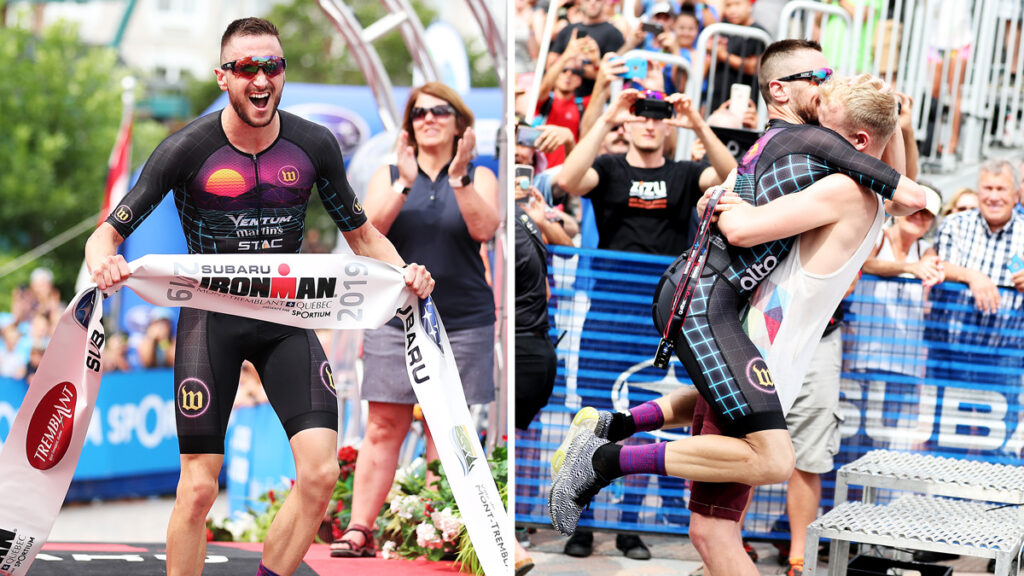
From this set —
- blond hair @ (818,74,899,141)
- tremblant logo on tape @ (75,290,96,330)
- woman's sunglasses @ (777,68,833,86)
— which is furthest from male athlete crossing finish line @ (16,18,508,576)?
blond hair @ (818,74,899,141)

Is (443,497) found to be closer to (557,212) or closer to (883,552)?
(557,212)

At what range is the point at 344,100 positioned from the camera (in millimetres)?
18984

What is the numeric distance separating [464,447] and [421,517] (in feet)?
3.18

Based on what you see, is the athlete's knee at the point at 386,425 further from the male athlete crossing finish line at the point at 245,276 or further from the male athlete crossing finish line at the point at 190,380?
the male athlete crossing finish line at the point at 245,276

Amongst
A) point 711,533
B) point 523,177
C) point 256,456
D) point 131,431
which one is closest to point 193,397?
point 711,533

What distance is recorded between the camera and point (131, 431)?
1377 centimetres

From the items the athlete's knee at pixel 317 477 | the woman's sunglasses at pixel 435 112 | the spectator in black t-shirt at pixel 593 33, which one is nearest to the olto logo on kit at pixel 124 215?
the athlete's knee at pixel 317 477

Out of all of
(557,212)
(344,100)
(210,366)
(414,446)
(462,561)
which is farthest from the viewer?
(344,100)

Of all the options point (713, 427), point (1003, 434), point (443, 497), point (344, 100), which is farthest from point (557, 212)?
point (344, 100)

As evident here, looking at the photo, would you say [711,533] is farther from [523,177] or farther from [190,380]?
[523,177]

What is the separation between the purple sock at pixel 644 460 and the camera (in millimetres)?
4672

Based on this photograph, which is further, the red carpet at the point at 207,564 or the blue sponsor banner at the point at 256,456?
the blue sponsor banner at the point at 256,456

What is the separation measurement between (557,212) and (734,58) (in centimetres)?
266

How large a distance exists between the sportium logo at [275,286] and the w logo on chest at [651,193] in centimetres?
242
